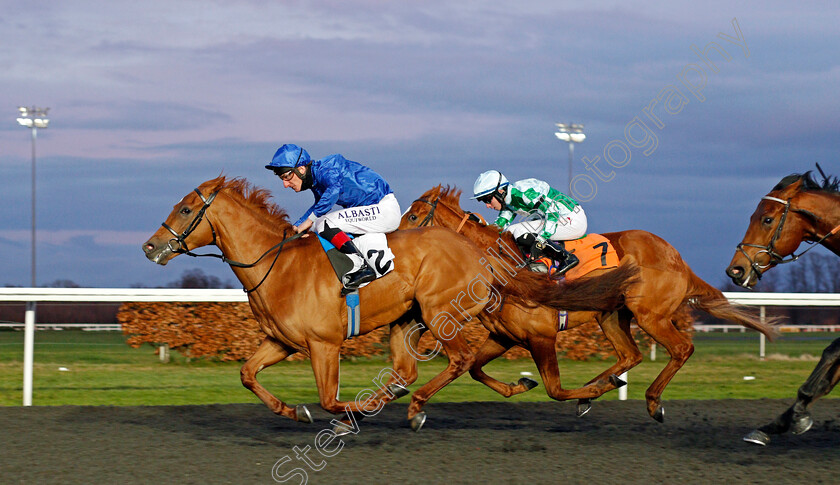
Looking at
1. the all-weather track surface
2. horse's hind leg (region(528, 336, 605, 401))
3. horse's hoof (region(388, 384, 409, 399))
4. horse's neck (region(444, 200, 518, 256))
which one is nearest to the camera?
the all-weather track surface

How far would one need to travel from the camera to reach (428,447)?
409cm

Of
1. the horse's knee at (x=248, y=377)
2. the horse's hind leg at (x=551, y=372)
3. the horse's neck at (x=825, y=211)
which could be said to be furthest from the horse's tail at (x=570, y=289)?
the horse's knee at (x=248, y=377)

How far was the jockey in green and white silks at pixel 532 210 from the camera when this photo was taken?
509cm

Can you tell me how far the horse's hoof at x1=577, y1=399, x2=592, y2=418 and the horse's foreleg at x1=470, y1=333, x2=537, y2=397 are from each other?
0.37 metres

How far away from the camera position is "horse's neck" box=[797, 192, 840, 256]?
4.11 m

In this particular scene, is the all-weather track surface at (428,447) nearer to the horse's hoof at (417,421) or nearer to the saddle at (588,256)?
the horse's hoof at (417,421)

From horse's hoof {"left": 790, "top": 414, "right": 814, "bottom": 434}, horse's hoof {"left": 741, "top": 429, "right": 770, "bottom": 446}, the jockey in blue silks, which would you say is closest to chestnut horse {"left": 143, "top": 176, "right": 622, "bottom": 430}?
the jockey in blue silks

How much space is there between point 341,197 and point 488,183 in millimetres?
1050

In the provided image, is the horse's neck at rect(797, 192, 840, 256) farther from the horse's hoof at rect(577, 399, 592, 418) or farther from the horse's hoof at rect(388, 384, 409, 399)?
the horse's hoof at rect(388, 384, 409, 399)

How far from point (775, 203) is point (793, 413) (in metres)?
1.06

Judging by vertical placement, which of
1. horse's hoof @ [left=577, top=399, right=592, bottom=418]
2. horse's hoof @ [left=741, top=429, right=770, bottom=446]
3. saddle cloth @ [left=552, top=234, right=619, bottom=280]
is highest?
saddle cloth @ [left=552, top=234, right=619, bottom=280]

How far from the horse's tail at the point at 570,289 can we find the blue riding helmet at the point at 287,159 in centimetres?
133

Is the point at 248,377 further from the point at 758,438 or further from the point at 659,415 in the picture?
the point at 758,438

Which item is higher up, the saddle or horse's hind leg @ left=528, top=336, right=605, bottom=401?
the saddle
